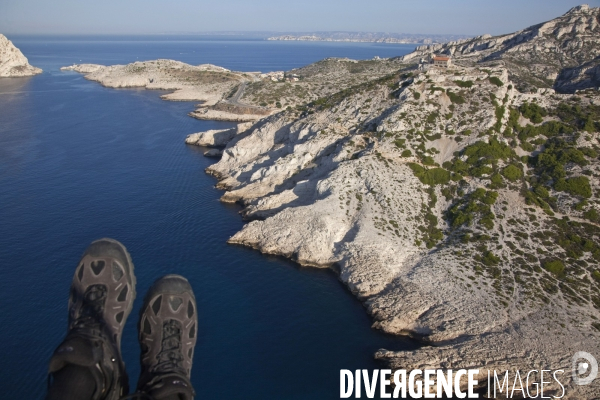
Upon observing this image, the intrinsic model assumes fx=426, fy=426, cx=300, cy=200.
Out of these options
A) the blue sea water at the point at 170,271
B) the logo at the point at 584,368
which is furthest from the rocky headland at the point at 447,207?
the blue sea water at the point at 170,271

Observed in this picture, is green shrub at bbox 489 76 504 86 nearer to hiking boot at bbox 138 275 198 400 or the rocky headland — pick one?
the rocky headland

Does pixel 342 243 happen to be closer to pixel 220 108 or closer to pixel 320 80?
pixel 220 108

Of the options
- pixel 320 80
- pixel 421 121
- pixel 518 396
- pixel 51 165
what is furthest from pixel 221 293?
pixel 320 80

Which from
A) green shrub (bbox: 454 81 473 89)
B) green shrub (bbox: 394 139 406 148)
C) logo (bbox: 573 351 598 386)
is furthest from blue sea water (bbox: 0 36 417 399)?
green shrub (bbox: 454 81 473 89)

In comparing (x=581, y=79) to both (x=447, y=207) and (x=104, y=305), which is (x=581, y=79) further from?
(x=104, y=305)

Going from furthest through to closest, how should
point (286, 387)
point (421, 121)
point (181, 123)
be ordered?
1. point (181, 123)
2. point (421, 121)
3. point (286, 387)

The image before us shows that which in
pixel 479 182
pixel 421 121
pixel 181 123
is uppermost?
pixel 421 121

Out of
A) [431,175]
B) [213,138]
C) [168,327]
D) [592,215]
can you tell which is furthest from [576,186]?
[213,138]
